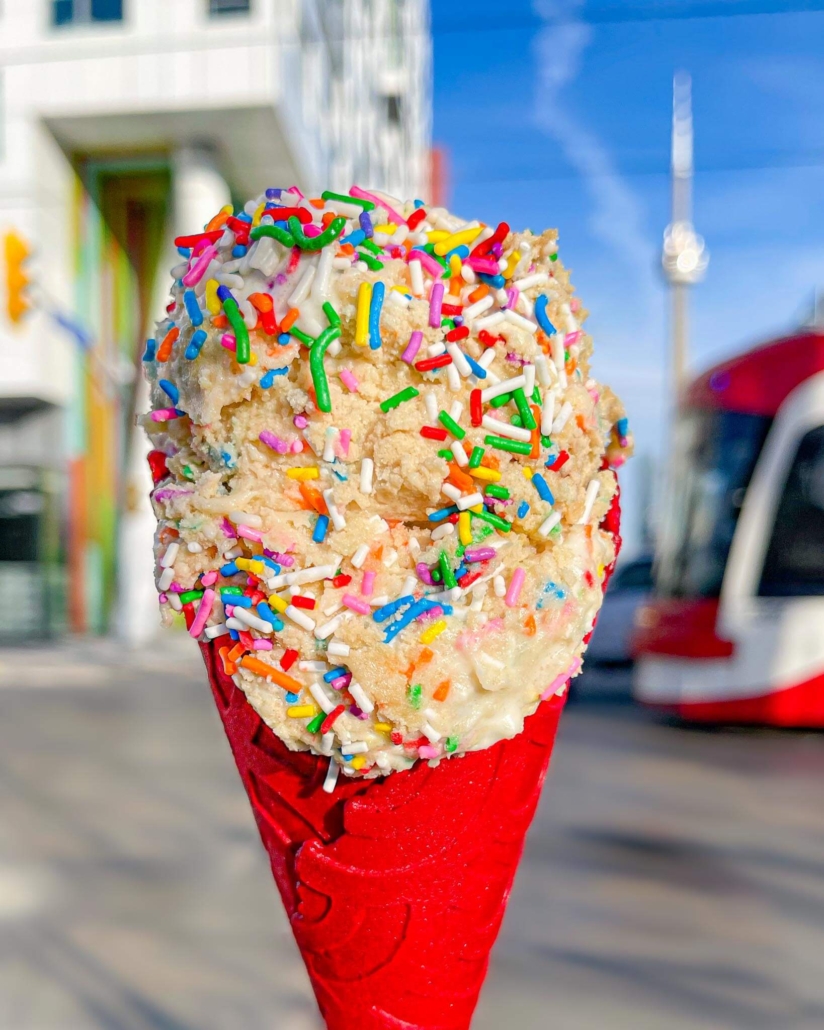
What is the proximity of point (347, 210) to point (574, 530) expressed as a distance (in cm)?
52

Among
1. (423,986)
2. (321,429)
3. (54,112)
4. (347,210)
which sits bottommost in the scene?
(423,986)

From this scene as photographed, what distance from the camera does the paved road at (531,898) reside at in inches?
123

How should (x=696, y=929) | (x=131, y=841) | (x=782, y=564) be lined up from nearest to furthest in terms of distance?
(x=696, y=929)
(x=131, y=841)
(x=782, y=564)

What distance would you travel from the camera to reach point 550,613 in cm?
129

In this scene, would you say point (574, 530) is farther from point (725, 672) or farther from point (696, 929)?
point (725, 672)

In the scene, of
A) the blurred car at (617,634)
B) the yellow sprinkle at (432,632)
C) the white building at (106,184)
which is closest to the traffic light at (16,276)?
the white building at (106,184)

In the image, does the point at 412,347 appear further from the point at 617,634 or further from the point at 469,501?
the point at 617,634

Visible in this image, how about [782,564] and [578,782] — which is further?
[782,564]

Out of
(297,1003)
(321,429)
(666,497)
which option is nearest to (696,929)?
(297,1003)

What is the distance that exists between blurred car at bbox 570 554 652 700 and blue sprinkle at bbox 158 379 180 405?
886 cm

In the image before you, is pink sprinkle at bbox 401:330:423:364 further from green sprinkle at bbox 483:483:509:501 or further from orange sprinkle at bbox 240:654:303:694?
orange sprinkle at bbox 240:654:303:694

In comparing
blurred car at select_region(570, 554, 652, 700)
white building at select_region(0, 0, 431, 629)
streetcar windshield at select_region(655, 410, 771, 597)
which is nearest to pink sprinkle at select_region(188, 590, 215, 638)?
streetcar windshield at select_region(655, 410, 771, 597)

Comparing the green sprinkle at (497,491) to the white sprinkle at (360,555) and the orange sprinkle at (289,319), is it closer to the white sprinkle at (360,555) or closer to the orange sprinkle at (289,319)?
the white sprinkle at (360,555)

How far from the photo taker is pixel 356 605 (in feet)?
3.99
